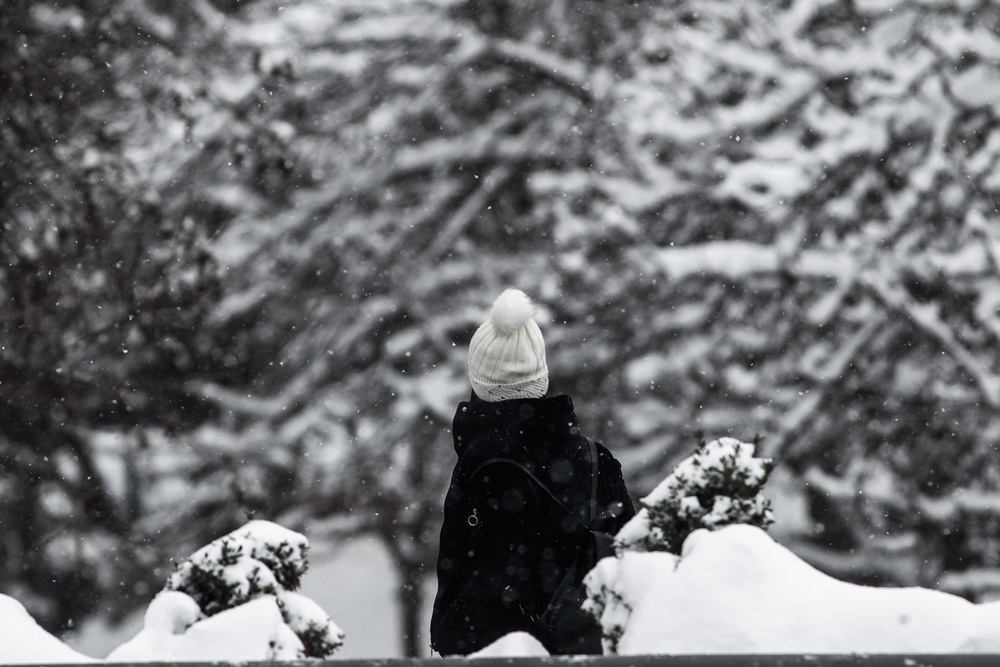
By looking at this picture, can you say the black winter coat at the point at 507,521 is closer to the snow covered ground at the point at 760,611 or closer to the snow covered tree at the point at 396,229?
the snow covered ground at the point at 760,611

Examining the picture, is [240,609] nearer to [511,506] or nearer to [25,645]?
[25,645]

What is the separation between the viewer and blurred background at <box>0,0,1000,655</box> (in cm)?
854

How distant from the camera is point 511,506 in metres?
2.42

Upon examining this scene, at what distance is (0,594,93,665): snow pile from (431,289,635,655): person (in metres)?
0.84

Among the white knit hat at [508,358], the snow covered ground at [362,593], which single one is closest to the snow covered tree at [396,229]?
the snow covered ground at [362,593]

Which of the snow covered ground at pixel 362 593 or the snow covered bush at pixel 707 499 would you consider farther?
the snow covered ground at pixel 362 593

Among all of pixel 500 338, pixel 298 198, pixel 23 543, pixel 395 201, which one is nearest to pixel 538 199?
Result: pixel 395 201

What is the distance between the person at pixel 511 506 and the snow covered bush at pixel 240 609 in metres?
0.39

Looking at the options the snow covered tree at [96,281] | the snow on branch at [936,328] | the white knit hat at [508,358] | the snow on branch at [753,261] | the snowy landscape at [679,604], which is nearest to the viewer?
the snowy landscape at [679,604]

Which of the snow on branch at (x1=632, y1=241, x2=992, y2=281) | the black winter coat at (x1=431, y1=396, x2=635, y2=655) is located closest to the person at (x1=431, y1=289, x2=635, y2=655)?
the black winter coat at (x1=431, y1=396, x2=635, y2=655)

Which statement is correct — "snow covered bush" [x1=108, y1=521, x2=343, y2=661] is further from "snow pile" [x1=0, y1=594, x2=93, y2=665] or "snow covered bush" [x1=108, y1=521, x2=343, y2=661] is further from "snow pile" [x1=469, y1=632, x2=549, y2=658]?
"snow pile" [x1=469, y1=632, x2=549, y2=658]

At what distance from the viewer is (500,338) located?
2629 mm

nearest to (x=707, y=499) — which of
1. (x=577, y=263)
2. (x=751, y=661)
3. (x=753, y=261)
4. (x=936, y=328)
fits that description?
(x=751, y=661)

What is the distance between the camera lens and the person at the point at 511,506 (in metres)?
2.44
